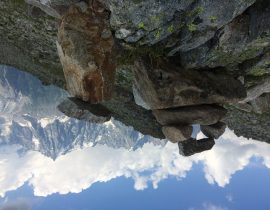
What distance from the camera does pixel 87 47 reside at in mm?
11406

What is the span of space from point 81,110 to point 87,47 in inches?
156

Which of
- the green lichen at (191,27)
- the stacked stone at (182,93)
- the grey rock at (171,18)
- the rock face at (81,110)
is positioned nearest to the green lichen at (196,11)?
the grey rock at (171,18)

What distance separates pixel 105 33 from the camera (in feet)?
37.9

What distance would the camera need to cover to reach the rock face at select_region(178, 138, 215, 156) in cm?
1952

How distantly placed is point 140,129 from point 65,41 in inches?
695

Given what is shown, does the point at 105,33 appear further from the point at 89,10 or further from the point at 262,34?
the point at 262,34

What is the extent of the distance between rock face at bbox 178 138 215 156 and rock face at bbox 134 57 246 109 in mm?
5411

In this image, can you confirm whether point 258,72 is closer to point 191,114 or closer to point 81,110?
point 191,114

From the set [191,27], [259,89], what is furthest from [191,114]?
[191,27]

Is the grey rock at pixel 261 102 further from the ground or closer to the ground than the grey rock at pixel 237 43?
closer to the ground

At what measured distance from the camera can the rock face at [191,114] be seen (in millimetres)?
15073

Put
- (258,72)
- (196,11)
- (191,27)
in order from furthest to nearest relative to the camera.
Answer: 1. (258,72)
2. (191,27)
3. (196,11)

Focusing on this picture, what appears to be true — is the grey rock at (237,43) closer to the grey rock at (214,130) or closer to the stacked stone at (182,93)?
the stacked stone at (182,93)

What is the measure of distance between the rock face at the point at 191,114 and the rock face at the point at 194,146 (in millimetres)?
3975
